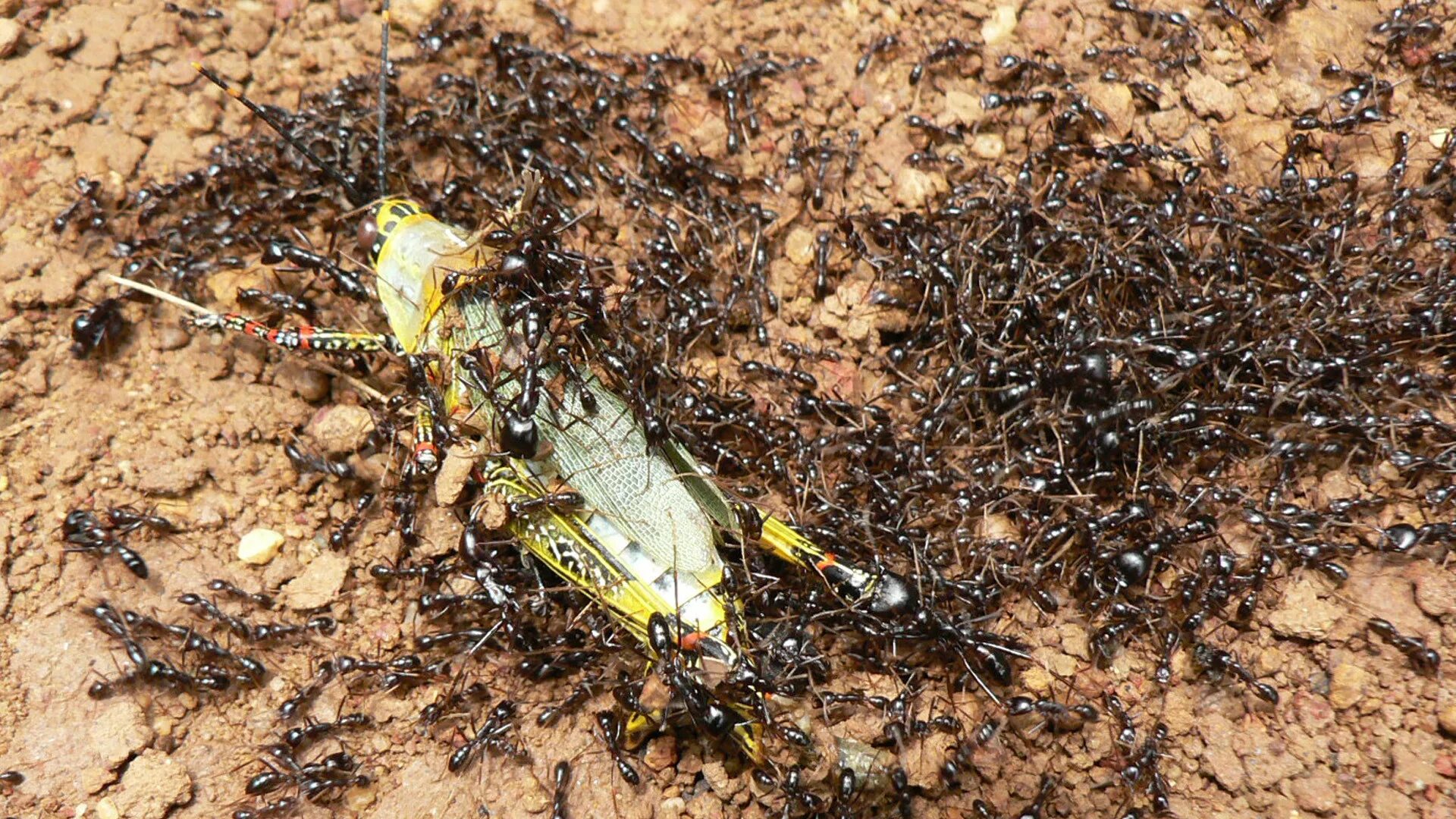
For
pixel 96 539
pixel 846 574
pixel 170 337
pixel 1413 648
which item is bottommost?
pixel 96 539

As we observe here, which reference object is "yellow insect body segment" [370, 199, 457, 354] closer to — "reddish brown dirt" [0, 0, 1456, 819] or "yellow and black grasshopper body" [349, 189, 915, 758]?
"yellow and black grasshopper body" [349, 189, 915, 758]

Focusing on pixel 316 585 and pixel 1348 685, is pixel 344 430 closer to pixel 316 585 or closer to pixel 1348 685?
pixel 316 585

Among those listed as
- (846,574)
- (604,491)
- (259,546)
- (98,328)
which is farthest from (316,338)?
(846,574)

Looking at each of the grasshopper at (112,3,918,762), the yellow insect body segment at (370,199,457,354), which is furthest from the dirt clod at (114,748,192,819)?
the yellow insect body segment at (370,199,457,354)

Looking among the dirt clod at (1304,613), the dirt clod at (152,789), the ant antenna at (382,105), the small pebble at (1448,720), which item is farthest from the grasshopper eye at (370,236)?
the small pebble at (1448,720)

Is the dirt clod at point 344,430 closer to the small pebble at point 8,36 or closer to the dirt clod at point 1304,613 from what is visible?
the small pebble at point 8,36
